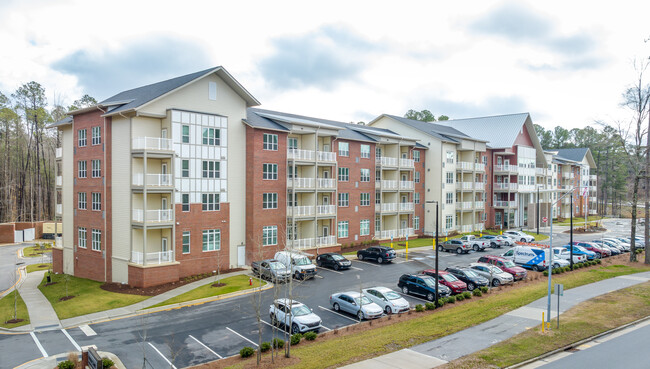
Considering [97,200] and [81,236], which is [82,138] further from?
[81,236]

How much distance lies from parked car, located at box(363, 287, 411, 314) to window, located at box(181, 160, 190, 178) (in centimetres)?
1707

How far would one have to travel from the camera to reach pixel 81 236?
3631cm

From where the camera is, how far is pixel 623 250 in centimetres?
4628

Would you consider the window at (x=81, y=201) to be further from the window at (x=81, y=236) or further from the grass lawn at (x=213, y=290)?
the grass lawn at (x=213, y=290)

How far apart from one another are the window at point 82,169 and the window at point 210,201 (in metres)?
10.8

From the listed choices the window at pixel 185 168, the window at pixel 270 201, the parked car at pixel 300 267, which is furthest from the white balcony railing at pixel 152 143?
the parked car at pixel 300 267

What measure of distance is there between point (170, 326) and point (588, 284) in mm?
28248

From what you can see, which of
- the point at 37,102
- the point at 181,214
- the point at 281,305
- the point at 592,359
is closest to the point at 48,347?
the point at 281,305

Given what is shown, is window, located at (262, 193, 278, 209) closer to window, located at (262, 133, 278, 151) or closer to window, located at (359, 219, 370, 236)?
window, located at (262, 133, 278, 151)

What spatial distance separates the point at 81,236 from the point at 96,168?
638cm

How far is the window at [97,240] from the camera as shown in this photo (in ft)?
112

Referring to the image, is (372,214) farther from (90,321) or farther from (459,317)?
(90,321)

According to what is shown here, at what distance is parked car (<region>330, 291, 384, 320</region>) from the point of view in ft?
75.6

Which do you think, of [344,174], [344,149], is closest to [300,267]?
[344,174]
